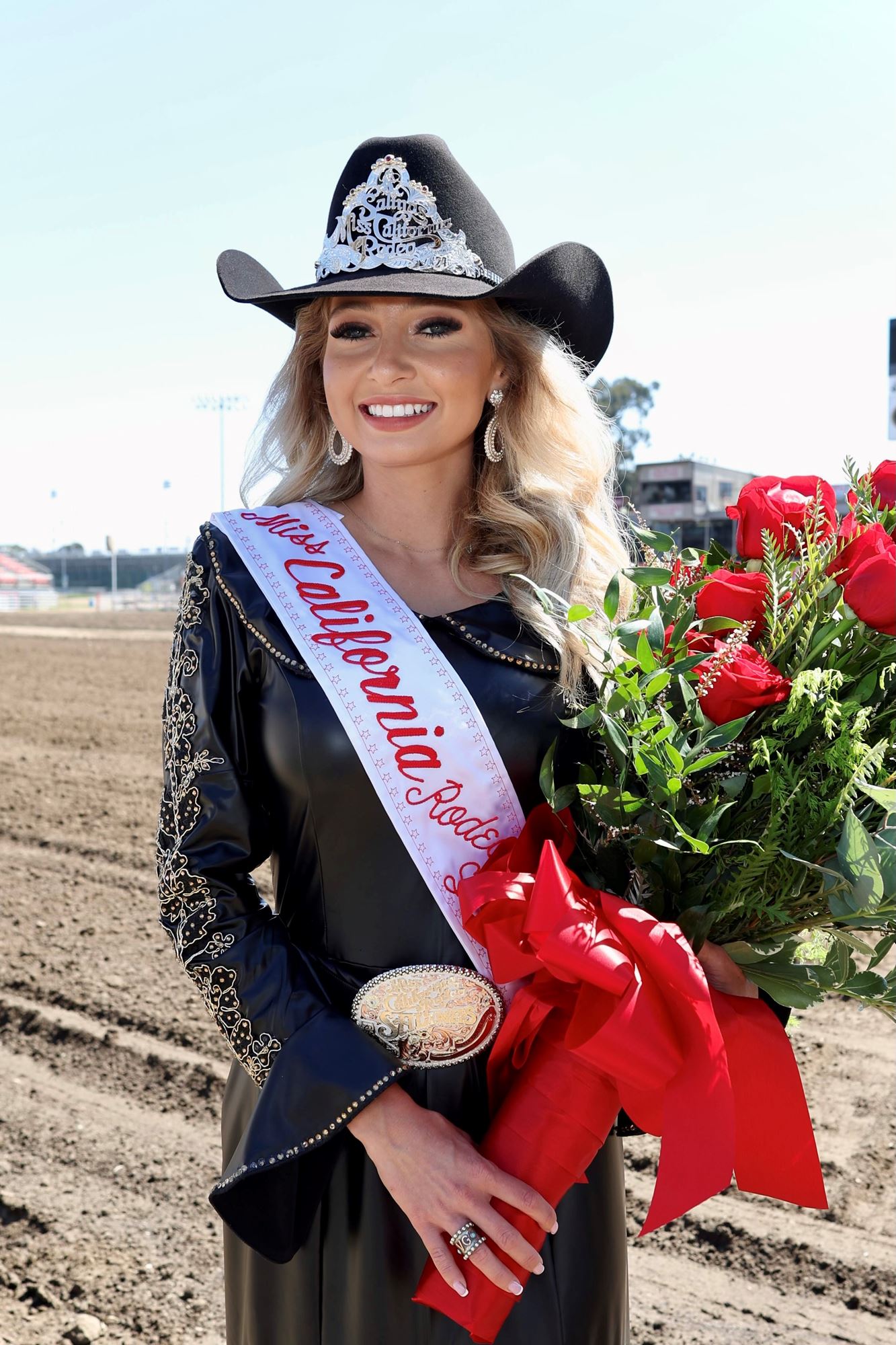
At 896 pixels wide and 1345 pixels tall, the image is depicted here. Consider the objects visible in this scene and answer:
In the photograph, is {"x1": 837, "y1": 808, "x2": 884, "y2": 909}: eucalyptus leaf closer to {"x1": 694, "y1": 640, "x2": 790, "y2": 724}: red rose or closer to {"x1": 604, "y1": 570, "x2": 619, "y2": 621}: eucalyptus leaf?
{"x1": 694, "y1": 640, "x2": 790, "y2": 724}: red rose

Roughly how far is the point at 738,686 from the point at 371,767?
1.69 ft

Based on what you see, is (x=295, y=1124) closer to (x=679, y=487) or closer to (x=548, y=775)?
(x=548, y=775)

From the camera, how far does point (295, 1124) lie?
4.27ft

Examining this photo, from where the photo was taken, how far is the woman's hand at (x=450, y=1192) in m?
1.21

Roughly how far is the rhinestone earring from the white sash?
321 mm

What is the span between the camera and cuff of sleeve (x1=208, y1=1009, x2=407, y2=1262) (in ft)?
4.25

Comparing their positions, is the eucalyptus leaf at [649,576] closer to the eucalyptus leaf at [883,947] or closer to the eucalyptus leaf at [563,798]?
the eucalyptus leaf at [563,798]

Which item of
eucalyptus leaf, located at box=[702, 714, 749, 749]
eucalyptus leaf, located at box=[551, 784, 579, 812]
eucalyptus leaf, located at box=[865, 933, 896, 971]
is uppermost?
eucalyptus leaf, located at box=[702, 714, 749, 749]

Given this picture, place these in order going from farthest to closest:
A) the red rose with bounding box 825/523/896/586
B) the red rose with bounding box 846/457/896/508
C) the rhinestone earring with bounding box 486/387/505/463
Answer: the rhinestone earring with bounding box 486/387/505/463
the red rose with bounding box 846/457/896/508
the red rose with bounding box 825/523/896/586

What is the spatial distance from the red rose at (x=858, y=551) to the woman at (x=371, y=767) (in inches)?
14.0

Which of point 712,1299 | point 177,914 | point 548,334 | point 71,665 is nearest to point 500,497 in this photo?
point 548,334

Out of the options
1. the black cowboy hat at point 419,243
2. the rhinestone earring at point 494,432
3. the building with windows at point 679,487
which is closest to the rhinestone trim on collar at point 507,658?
the rhinestone earring at point 494,432

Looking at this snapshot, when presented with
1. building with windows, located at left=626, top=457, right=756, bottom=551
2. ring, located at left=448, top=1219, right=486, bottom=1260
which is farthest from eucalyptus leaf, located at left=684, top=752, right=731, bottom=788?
building with windows, located at left=626, top=457, right=756, bottom=551

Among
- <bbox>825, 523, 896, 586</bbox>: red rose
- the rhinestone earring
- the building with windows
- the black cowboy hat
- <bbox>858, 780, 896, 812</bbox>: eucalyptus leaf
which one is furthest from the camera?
the building with windows
